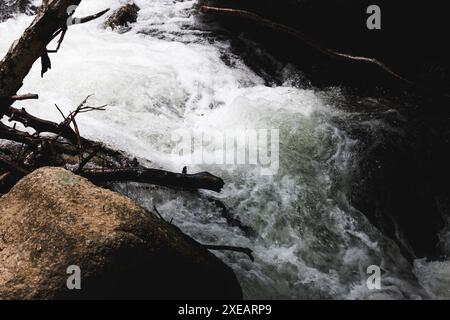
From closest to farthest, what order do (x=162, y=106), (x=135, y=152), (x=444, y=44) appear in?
(x=135, y=152) → (x=162, y=106) → (x=444, y=44)

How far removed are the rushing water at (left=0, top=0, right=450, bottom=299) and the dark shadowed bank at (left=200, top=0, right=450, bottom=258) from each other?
0.24 m

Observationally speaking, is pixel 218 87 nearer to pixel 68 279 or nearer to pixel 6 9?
pixel 68 279

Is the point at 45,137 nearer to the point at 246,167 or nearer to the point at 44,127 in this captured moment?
the point at 44,127

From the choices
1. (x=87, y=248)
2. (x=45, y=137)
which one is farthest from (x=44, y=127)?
(x=87, y=248)

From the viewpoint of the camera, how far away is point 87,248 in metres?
2.68

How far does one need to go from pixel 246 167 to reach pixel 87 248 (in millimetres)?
2482

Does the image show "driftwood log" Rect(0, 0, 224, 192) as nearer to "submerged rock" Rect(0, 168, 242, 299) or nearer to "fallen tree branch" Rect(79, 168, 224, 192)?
"fallen tree branch" Rect(79, 168, 224, 192)

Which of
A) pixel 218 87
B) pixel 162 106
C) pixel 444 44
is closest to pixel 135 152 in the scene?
pixel 162 106

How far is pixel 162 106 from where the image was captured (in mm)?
5836

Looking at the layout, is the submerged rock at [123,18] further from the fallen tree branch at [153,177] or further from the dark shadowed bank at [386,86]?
the fallen tree branch at [153,177]

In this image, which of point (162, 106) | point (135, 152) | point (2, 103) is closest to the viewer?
point (2, 103)

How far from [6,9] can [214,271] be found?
26.3ft

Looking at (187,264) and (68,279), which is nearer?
(68,279)

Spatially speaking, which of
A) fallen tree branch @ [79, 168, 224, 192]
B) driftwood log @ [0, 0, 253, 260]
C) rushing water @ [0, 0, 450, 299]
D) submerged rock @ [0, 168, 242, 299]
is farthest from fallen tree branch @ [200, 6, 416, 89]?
rushing water @ [0, 0, 450, 299]
